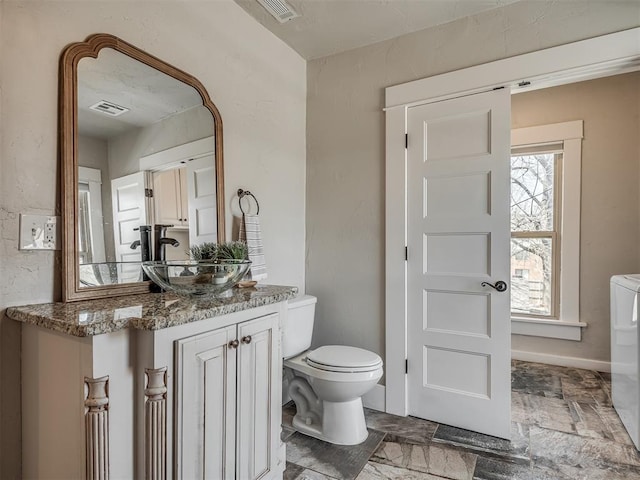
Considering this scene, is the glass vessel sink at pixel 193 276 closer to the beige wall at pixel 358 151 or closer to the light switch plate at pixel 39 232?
the light switch plate at pixel 39 232

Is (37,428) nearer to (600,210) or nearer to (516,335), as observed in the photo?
(516,335)

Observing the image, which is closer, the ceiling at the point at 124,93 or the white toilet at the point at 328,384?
the ceiling at the point at 124,93

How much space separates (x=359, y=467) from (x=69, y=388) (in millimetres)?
1362

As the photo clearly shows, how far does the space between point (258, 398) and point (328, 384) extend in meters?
0.60

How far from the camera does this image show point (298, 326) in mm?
2297

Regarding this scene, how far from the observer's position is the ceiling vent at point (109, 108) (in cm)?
147

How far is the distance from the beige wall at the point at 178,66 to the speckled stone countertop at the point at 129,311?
0.14 meters

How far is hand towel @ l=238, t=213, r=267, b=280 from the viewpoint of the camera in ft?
6.93

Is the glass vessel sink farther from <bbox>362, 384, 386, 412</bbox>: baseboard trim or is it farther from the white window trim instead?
the white window trim

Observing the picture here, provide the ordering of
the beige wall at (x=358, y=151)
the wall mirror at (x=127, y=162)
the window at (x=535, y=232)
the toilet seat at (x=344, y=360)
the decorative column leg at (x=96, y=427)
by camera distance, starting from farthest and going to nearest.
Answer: the window at (x=535, y=232) → the beige wall at (x=358, y=151) → the toilet seat at (x=344, y=360) → the wall mirror at (x=127, y=162) → the decorative column leg at (x=96, y=427)

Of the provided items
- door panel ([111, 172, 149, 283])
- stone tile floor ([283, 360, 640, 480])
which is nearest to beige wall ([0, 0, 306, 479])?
door panel ([111, 172, 149, 283])

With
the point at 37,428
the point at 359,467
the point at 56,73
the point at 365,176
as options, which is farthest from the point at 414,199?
the point at 37,428

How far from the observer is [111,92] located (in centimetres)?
152

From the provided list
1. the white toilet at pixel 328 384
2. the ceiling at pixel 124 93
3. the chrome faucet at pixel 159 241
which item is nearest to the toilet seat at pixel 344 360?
the white toilet at pixel 328 384
